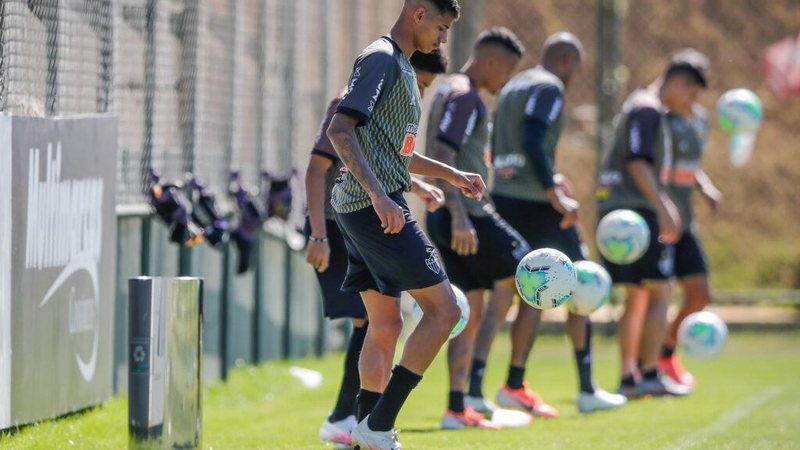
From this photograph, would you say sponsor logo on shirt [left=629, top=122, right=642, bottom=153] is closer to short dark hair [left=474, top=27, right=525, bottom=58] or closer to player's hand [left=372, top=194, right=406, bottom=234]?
short dark hair [left=474, top=27, right=525, bottom=58]

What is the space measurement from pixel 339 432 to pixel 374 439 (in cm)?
121

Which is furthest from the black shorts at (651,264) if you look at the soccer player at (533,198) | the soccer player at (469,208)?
the soccer player at (469,208)

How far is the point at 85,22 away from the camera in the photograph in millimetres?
9047

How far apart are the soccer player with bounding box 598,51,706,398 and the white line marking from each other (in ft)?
2.05

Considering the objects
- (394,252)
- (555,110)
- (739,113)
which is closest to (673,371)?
(739,113)

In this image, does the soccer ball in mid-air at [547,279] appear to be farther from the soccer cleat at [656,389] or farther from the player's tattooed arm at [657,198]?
the soccer cleat at [656,389]

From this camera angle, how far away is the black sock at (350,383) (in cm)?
790

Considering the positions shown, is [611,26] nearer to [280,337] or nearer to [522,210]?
[280,337]

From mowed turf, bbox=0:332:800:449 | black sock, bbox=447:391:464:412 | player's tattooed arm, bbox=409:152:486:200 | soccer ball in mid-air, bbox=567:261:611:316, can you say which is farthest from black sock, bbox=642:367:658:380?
player's tattooed arm, bbox=409:152:486:200

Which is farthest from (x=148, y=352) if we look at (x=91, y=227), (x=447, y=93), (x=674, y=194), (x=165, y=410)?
(x=674, y=194)

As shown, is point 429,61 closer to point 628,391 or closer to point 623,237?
point 623,237

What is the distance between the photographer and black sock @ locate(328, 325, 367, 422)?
7898 millimetres

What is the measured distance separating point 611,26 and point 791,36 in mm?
3355

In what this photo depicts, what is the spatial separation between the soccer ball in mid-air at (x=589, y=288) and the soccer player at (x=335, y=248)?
1.85 m
